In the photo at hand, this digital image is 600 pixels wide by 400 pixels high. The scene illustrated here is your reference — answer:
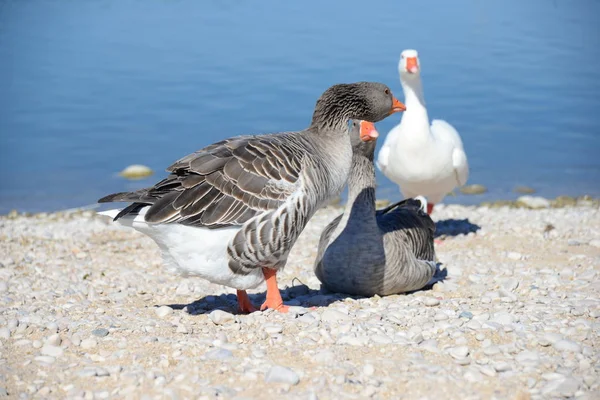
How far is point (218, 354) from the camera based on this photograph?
5473 mm

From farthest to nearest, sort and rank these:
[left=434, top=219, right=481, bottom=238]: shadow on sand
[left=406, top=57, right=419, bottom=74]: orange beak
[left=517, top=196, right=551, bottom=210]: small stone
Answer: [left=517, top=196, right=551, bottom=210]: small stone
[left=434, top=219, right=481, bottom=238]: shadow on sand
[left=406, top=57, right=419, bottom=74]: orange beak

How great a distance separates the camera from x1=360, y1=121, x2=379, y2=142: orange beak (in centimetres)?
772

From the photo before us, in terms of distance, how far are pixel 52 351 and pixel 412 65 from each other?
6.77m

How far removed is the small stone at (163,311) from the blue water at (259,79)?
8110 mm

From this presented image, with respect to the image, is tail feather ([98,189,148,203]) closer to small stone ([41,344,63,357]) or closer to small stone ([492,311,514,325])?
small stone ([41,344,63,357])

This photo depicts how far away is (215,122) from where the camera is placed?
1788 cm

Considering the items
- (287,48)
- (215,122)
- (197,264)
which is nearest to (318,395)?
(197,264)

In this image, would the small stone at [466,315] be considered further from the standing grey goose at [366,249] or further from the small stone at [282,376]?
the small stone at [282,376]

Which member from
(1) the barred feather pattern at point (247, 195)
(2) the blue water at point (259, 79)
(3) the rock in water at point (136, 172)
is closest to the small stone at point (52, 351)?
(1) the barred feather pattern at point (247, 195)

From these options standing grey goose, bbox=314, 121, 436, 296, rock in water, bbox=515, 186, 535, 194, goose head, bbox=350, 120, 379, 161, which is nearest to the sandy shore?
standing grey goose, bbox=314, 121, 436, 296

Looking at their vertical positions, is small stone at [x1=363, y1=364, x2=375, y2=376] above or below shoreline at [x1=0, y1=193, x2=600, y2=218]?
above

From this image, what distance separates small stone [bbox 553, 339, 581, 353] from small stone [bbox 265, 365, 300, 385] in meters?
2.04

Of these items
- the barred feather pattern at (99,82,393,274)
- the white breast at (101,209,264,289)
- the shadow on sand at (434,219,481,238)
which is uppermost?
the barred feather pattern at (99,82,393,274)

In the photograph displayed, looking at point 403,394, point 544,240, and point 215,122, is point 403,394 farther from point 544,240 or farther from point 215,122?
point 215,122
